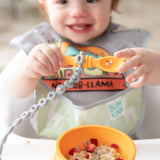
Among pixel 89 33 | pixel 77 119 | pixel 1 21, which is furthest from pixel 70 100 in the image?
pixel 1 21

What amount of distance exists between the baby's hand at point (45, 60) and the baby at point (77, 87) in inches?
5.0

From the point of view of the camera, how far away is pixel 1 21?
2.72 meters

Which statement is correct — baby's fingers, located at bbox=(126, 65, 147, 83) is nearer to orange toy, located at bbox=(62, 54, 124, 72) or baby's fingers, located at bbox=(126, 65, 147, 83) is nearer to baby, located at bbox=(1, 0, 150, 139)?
orange toy, located at bbox=(62, 54, 124, 72)

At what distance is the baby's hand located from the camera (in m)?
0.62

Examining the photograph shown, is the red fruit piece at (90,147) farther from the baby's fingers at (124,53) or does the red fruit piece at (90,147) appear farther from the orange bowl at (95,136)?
the baby's fingers at (124,53)

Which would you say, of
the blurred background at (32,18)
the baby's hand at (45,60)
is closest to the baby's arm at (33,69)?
the baby's hand at (45,60)

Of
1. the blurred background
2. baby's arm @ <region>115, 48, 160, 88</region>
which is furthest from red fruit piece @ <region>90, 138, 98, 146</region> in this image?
the blurred background

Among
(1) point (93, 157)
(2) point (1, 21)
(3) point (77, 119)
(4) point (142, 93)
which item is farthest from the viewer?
(2) point (1, 21)

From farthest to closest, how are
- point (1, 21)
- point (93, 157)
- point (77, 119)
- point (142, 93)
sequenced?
point (1, 21) < point (142, 93) < point (77, 119) < point (93, 157)

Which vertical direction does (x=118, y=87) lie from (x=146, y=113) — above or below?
above

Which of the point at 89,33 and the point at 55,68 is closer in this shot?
the point at 55,68

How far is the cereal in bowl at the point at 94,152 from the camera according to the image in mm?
565

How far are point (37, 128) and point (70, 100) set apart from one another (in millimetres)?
136

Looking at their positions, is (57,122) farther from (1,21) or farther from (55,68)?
(1,21)
